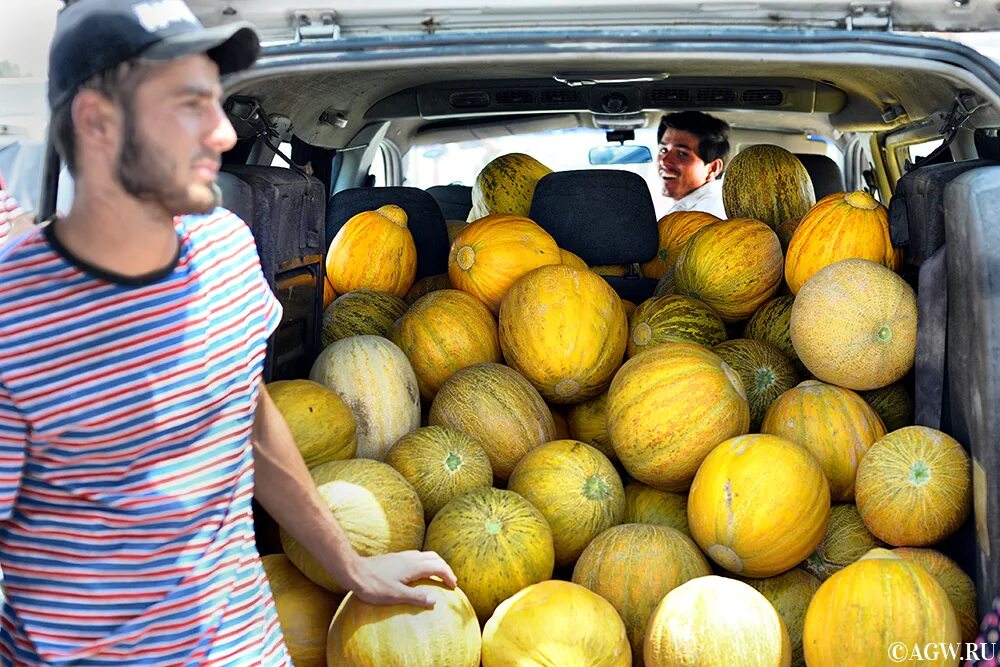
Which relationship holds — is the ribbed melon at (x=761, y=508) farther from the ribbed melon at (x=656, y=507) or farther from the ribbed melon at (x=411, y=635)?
the ribbed melon at (x=411, y=635)

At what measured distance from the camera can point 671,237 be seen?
438cm

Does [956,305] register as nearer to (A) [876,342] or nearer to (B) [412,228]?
(A) [876,342]

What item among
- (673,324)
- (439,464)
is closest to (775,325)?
(673,324)

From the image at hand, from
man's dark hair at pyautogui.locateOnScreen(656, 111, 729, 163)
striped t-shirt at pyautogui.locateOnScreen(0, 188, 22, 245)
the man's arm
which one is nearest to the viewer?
the man's arm

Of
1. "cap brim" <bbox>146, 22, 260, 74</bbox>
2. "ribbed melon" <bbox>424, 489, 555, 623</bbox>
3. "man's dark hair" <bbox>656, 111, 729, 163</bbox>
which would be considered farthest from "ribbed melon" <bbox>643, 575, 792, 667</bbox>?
"man's dark hair" <bbox>656, 111, 729, 163</bbox>

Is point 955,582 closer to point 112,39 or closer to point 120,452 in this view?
point 120,452

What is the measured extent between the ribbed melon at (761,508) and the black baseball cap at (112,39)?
66.7 inches

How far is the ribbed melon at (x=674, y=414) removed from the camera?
292 centimetres

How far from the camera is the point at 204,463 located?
5.74ft

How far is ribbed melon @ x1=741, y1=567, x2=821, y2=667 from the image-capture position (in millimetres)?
2613

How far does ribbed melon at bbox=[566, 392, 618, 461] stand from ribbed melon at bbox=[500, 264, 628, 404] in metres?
0.05

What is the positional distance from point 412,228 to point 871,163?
2.34 m

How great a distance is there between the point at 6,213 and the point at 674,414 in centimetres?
176

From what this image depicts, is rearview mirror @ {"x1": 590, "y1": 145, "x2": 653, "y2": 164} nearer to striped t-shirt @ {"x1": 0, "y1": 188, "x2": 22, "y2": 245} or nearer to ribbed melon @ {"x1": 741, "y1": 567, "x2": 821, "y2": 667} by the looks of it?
ribbed melon @ {"x1": 741, "y1": 567, "x2": 821, "y2": 667}
